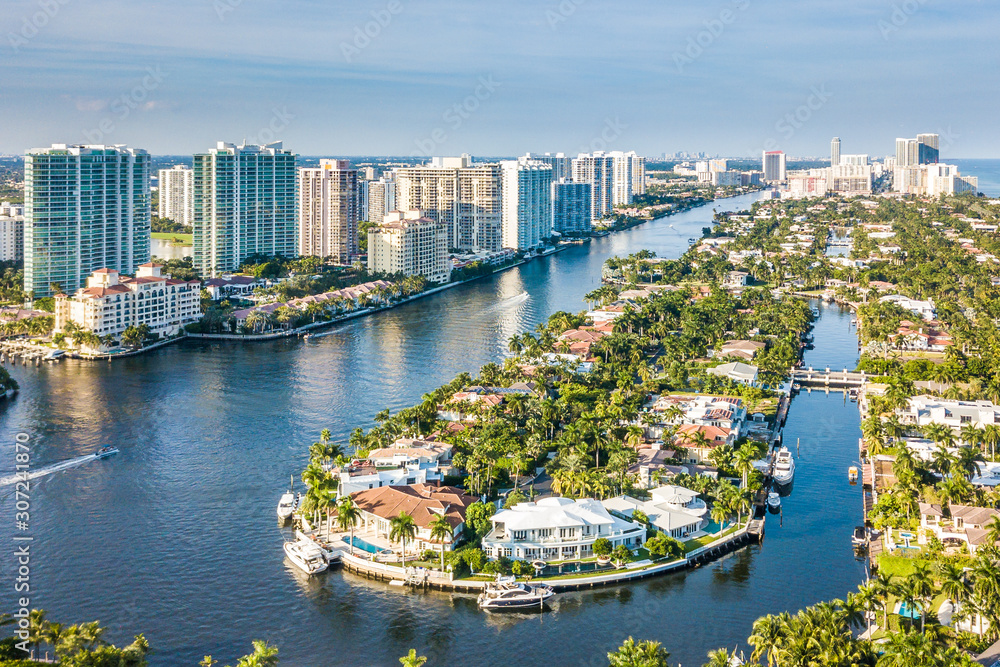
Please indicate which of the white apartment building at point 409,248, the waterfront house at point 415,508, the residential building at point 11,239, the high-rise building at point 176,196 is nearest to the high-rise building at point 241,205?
the white apartment building at point 409,248

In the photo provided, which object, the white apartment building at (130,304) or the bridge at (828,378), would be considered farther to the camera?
the white apartment building at (130,304)

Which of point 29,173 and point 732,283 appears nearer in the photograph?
point 29,173

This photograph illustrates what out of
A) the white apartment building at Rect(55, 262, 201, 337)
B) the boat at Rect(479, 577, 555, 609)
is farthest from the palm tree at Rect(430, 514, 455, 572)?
the white apartment building at Rect(55, 262, 201, 337)

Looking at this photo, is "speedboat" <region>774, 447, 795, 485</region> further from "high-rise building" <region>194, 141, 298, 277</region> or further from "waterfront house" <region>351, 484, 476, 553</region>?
"high-rise building" <region>194, 141, 298, 277</region>

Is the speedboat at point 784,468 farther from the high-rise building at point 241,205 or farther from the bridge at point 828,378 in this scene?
the high-rise building at point 241,205

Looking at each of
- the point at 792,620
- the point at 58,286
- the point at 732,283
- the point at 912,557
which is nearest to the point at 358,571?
the point at 792,620

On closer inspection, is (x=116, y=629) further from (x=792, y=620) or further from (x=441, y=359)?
(x=441, y=359)
